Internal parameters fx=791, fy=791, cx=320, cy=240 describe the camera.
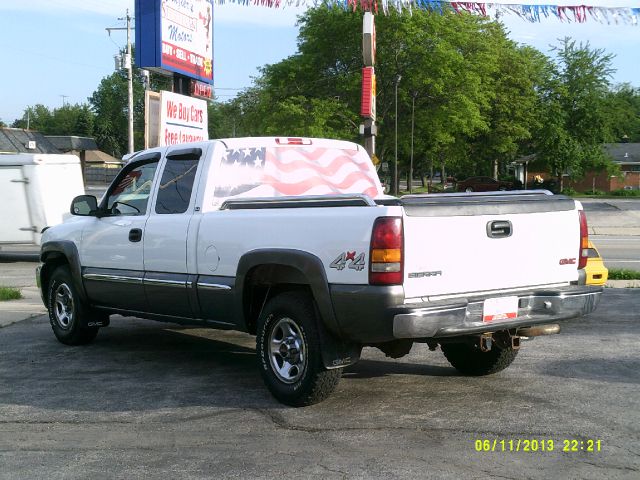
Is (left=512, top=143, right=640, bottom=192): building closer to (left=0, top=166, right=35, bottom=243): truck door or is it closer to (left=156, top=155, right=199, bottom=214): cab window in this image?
(left=0, top=166, right=35, bottom=243): truck door

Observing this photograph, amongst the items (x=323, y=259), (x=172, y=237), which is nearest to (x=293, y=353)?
(x=323, y=259)

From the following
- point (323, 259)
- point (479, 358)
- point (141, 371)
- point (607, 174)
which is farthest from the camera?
point (607, 174)

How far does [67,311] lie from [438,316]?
4.71 m

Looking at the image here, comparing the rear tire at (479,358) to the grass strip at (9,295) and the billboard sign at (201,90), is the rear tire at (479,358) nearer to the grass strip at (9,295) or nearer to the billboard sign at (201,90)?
the grass strip at (9,295)

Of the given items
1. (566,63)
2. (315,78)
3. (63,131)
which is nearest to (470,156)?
(566,63)

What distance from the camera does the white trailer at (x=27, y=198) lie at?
17.2 meters

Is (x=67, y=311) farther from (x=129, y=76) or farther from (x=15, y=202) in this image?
(x=129, y=76)

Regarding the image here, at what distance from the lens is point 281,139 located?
23.6 feet

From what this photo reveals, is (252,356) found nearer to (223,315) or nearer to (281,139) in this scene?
(223,315)

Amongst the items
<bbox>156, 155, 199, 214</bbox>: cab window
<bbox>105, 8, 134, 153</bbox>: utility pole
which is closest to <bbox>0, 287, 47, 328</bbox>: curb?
<bbox>156, 155, 199, 214</bbox>: cab window

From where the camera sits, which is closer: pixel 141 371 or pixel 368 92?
pixel 141 371

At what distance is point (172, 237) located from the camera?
6.69m

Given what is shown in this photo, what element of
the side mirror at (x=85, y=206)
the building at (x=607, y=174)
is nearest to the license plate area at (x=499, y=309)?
the side mirror at (x=85, y=206)

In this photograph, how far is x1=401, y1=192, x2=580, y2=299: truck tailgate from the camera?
5168mm
